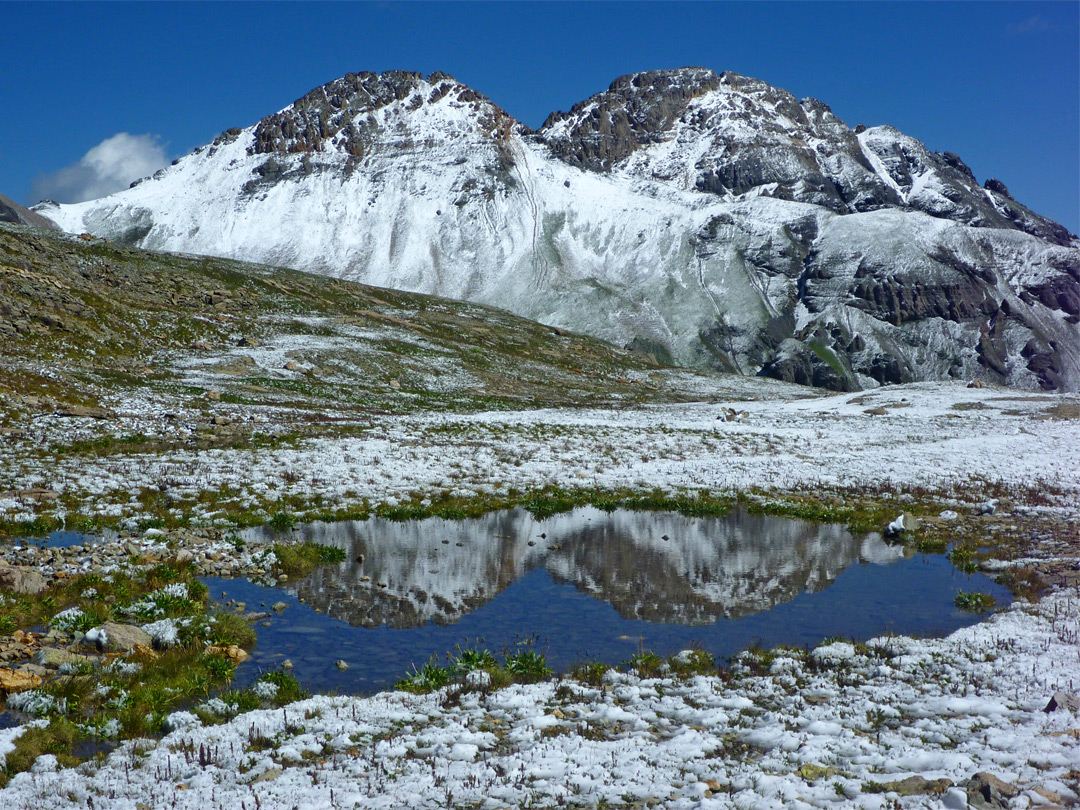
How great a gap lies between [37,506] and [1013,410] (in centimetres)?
7697

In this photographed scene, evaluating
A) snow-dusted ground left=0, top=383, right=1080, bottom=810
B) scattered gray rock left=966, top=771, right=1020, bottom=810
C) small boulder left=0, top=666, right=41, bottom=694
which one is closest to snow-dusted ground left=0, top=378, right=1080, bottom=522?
small boulder left=0, top=666, right=41, bottom=694

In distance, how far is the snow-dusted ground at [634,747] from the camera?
8.41m

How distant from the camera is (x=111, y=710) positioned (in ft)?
34.5

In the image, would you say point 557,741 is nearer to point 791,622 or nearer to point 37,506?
point 791,622

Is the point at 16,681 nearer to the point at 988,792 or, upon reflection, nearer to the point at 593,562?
the point at 593,562

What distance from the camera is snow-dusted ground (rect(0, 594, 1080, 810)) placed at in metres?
8.41

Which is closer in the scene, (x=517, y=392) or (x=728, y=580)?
(x=728, y=580)

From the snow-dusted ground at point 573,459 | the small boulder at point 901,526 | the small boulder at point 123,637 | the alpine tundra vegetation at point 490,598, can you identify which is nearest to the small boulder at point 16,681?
the alpine tundra vegetation at point 490,598

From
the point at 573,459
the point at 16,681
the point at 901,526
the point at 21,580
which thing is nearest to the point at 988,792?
the point at 16,681

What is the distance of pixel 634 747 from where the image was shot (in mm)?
9672

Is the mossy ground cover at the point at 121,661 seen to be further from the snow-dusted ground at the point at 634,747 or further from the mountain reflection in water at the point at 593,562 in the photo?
the mountain reflection in water at the point at 593,562

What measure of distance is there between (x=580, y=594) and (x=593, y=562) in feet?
9.06

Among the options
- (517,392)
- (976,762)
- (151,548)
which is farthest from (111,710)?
(517,392)

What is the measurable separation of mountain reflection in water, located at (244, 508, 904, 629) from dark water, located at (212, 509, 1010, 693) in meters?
0.06
